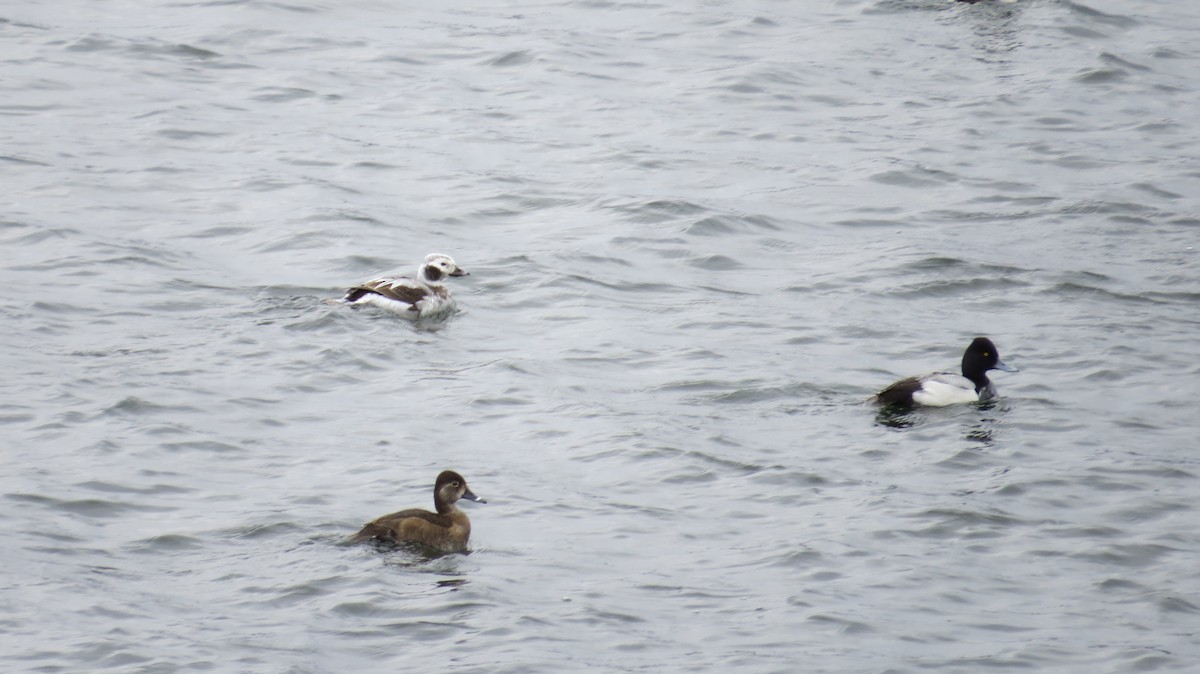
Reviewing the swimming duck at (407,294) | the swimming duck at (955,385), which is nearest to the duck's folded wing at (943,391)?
the swimming duck at (955,385)

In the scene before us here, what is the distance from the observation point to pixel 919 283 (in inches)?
680

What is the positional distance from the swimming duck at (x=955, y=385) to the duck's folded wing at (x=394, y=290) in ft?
14.2

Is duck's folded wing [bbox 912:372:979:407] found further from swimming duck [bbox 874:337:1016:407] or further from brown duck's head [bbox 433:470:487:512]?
brown duck's head [bbox 433:470:487:512]

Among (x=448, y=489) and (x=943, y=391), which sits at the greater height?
(x=448, y=489)

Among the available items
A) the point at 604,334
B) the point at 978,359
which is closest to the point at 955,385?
the point at 978,359

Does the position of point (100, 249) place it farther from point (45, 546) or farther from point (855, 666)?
point (855, 666)

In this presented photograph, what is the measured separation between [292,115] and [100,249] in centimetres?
543

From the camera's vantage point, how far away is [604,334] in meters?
15.9

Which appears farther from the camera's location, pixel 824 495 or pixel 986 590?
pixel 824 495

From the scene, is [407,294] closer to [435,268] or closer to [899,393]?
[435,268]

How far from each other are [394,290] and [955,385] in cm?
511

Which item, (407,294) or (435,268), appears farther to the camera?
(435,268)

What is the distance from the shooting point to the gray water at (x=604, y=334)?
10344mm

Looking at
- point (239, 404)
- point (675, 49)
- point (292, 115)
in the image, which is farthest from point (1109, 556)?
point (675, 49)
